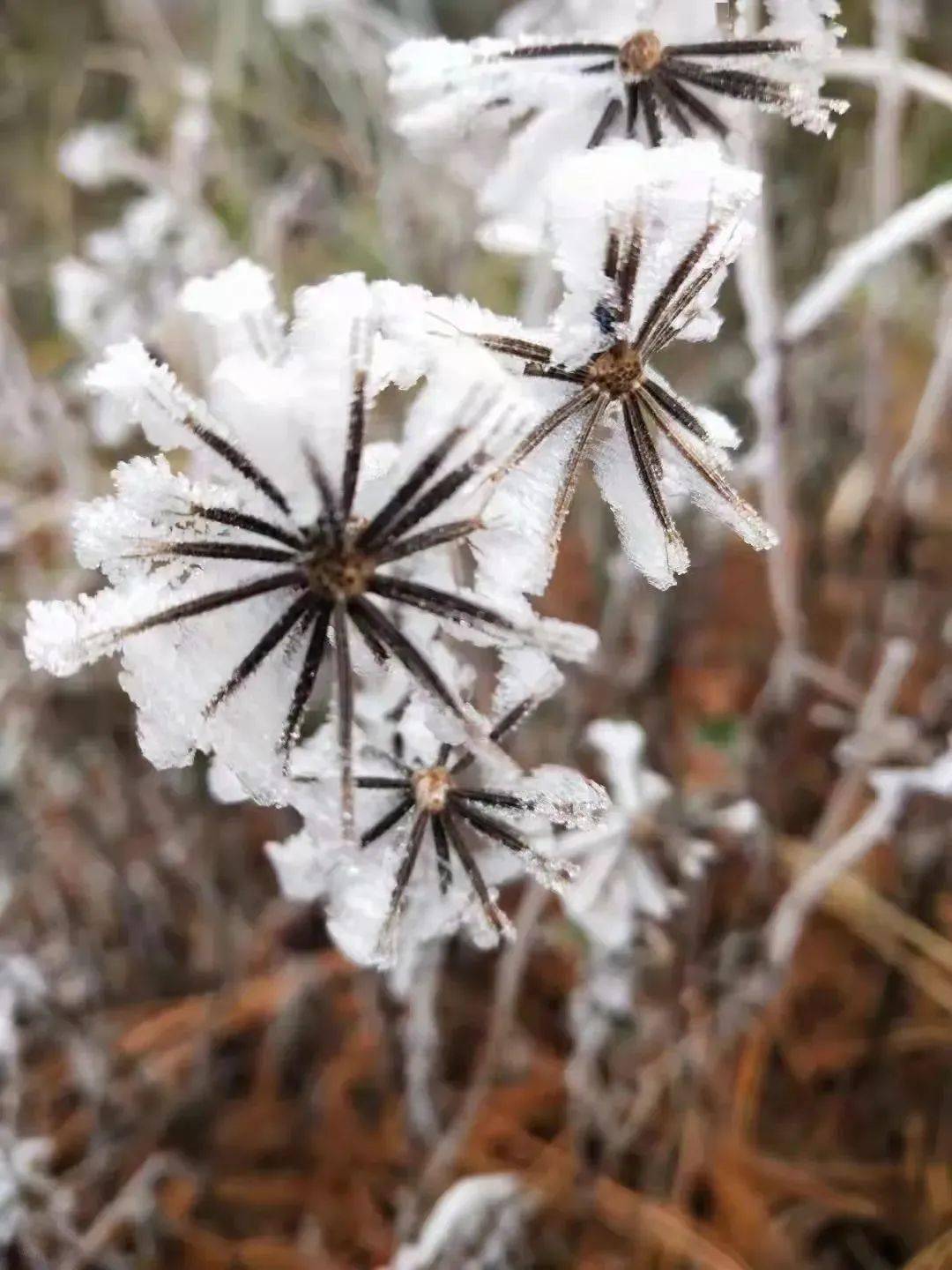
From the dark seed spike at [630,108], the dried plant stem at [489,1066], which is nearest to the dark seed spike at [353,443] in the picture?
the dark seed spike at [630,108]

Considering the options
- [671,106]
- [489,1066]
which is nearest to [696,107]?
[671,106]

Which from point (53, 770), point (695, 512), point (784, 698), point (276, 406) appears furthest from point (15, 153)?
point (276, 406)

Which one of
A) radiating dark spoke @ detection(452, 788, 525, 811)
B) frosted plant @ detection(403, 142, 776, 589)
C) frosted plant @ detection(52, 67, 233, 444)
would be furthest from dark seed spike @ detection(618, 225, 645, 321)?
frosted plant @ detection(52, 67, 233, 444)

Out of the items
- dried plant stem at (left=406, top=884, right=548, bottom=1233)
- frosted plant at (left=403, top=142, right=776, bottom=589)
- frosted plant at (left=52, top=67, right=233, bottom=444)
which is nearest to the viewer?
frosted plant at (left=403, top=142, right=776, bottom=589)

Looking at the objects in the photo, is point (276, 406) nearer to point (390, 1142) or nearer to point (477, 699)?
point (477, 699)

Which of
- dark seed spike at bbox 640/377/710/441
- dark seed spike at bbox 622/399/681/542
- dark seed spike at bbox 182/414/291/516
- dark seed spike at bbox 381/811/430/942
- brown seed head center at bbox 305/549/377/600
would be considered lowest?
dark seed spike at bbox 381/811/430/942

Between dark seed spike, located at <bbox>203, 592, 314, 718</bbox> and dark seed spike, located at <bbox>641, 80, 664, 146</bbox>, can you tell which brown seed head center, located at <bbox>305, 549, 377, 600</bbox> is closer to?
dark seed spike, located at <bbox>203, 592, 314, 718</bbox>
